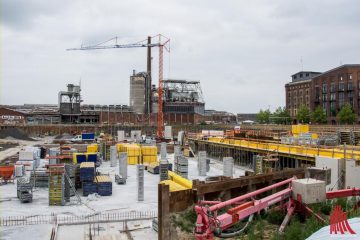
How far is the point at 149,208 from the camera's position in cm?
1833

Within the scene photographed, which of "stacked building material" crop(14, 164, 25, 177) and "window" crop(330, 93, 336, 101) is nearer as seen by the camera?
"stacked building material" crop(14, 164, 25, 177)

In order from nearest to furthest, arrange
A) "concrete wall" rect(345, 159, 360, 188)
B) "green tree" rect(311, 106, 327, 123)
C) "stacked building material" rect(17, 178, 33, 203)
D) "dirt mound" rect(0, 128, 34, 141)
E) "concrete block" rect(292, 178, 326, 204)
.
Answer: "concrete block" rect(292, 178, 326, 204) < "concrete wall" rect(345, 159, 360, 188) < "stacked building material" rect(17, 178, 33, 203) < "dirt mound" rect(0, 128, 34, 141) < "green tree" rect(311, 106, 327, 123)

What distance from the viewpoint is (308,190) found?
1123 centimetres

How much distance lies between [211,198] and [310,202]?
3.16 meters

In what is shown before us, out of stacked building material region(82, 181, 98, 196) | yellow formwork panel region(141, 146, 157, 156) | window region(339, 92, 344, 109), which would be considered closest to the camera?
stacked building material region(82, 181, 98, 196)

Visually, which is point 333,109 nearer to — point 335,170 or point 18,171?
point 335,170

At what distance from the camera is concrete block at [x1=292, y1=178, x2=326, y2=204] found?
11.2 meters

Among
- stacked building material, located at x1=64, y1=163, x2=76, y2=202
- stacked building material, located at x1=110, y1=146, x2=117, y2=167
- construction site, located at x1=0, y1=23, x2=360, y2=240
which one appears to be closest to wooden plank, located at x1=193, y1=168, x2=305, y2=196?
construction site, located at x1=0, y1=23, x2=360, y2=240

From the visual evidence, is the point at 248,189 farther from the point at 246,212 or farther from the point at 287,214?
the point at 246,212

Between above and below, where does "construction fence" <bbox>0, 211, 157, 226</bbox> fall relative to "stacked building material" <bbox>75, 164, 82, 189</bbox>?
below

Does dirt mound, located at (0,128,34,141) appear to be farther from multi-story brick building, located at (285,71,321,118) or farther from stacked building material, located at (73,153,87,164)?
multi-story brick building, located at (285,71,321,118)

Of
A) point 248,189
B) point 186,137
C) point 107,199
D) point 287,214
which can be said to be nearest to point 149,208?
point 107,199

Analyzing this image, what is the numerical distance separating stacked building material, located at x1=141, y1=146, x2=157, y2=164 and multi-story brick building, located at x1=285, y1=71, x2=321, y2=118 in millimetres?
64302

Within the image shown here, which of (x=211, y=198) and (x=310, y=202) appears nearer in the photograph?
(x=310, y=202)
